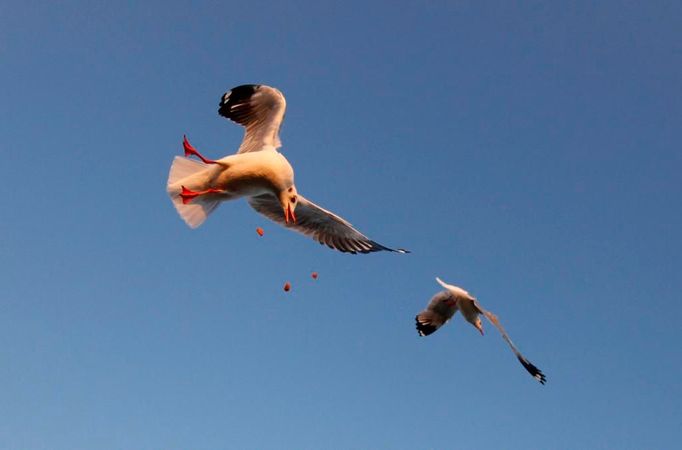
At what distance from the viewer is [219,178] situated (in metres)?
6.32

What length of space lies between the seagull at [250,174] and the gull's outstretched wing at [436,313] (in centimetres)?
274

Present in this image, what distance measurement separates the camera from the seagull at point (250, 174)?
6.32 m

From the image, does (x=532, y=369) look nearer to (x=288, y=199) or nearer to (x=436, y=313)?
Result: (x=436, y=313)

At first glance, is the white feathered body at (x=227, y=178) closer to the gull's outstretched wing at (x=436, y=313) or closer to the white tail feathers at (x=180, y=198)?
the white tail feathers at (x=180, y=198)

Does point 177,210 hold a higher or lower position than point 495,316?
lower

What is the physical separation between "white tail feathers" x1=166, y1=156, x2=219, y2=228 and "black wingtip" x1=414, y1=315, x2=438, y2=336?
524cm

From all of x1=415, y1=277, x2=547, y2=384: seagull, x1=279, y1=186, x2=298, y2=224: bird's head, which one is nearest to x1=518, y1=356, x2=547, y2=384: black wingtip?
x1=415, y1=277, x2=547, y2=384: seagull

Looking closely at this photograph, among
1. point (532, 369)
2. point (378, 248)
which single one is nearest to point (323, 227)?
point (378, 248)

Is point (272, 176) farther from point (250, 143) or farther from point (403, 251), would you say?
point (403, 251)

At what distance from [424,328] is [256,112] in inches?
203

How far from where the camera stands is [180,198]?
659 centimetres

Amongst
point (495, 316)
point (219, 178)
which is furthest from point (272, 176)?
point (495, 316)

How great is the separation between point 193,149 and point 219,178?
1.55 ft

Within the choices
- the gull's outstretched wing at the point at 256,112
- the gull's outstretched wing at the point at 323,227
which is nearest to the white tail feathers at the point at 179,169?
the gull's outstretched wing at the point at 256,112
